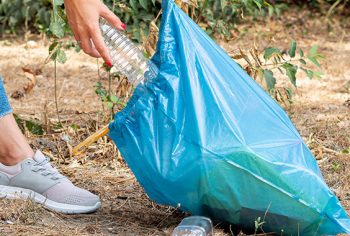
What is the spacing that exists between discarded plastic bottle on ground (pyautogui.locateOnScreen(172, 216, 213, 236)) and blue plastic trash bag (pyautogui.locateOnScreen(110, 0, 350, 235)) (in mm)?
29

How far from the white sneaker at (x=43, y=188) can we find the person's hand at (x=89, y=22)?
0.57m

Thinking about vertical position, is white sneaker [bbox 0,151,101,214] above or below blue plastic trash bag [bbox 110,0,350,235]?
below

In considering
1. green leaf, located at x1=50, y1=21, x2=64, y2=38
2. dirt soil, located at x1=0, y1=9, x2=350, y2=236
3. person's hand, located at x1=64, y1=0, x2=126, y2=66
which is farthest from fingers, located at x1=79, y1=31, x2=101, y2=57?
green leaf, located at x1=50, y1=21, x2=64, y2=38

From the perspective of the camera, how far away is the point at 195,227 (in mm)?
2279

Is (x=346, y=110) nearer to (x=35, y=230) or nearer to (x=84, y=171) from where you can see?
(x=84, y=171)

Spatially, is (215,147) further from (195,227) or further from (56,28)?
(56,28)

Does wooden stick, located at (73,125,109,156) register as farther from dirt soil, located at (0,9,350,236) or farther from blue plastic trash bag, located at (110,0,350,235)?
blue plastic trash bag, located at (110,0,350,235)

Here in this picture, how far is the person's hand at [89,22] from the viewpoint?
7.14ft

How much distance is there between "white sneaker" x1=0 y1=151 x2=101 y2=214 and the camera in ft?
8.58

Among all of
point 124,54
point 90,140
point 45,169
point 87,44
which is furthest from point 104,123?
point 87,44

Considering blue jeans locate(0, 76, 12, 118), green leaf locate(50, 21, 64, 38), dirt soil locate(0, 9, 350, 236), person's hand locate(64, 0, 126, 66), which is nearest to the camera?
person's hand locate(64, 0, 126, 66)

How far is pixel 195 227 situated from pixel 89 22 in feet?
2.05

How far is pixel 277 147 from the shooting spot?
2254 mm

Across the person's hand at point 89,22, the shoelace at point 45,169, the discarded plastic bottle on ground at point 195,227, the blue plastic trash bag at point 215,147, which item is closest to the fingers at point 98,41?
the person's hand at point 89,22
